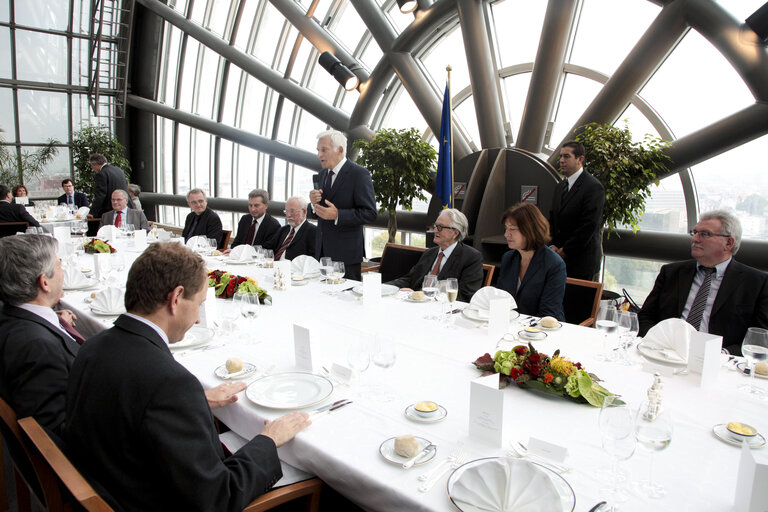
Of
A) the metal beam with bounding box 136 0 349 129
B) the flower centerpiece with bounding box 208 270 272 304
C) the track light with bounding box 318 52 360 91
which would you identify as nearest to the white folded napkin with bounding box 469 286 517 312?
the flower centerpiece with bounding box 208 270 272 304

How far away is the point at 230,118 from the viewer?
11602 millimetres

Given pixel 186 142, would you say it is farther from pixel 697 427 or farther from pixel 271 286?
pixel 697 427

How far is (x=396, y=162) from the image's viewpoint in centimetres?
610

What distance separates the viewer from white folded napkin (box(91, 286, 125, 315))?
2547 mm

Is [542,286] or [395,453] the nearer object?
[395,453]

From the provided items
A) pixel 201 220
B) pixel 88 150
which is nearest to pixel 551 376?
pixel 201 220

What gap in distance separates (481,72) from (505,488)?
20.1ft

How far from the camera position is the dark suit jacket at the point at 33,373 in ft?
4.72

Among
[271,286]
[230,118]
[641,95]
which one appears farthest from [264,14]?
[271,286]

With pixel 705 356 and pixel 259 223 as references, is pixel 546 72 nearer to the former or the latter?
pixel 259 223

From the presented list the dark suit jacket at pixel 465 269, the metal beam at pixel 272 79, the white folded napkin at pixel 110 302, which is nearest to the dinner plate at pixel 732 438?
the dark suit jacket at pixel 465 269

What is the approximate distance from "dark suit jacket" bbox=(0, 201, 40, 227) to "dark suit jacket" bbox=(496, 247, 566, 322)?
721 centimetres

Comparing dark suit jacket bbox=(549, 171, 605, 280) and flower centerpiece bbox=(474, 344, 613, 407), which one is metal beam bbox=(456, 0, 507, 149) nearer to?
dark suit jacket bbox=(549, 171, 605, 280)

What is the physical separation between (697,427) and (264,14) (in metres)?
11.0
